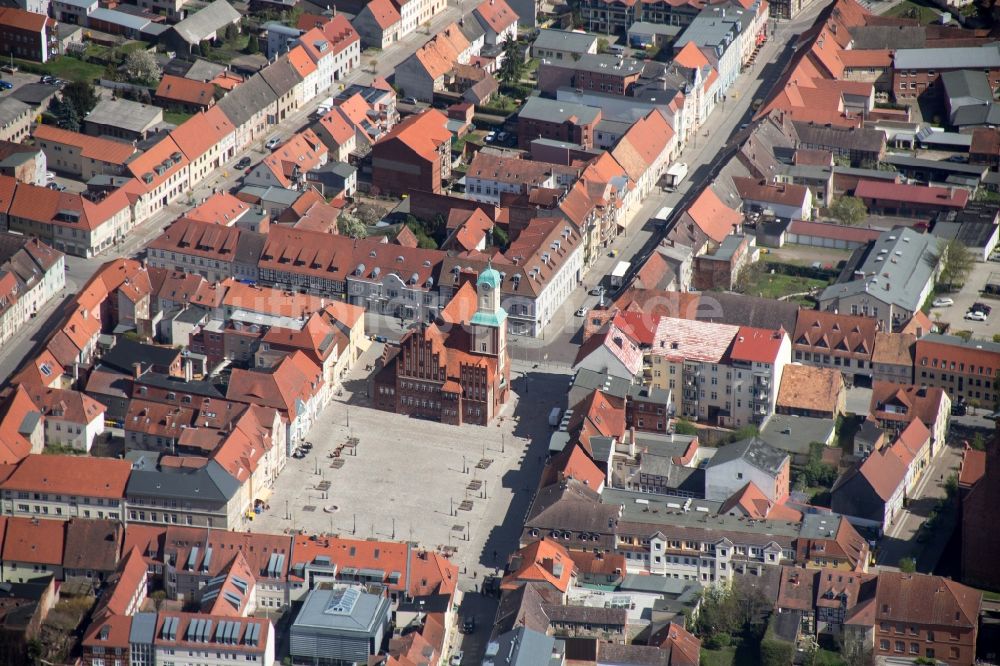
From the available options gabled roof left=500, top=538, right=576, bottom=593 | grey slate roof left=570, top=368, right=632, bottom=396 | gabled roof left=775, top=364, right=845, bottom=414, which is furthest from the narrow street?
grey slate roof left=570, top=368, right=632, bottom=396

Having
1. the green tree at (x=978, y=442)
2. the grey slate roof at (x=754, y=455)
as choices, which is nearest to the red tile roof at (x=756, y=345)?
the grey slate roof at (x=754, y=455)

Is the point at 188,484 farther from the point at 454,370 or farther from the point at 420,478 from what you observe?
the point at 454,370

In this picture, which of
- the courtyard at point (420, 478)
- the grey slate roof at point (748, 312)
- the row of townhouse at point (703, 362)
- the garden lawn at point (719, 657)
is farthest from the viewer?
the grey slate roof at point (748, 312)

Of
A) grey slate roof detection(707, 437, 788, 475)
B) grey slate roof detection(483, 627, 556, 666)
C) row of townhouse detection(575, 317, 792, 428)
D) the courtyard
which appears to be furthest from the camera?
row of townhouse detection(575, 317, 792, 428)

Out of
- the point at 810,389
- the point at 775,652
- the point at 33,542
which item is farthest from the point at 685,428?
the point at 33,542

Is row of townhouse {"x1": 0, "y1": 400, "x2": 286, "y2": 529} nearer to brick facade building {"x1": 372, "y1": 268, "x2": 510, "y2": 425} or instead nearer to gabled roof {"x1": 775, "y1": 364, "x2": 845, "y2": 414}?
brick facade building {"x1": 372, "y1": 268, "x2": 510, "y2": 425}

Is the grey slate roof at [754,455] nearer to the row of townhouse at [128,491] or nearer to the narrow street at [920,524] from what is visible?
the narrow street at [920,524]
